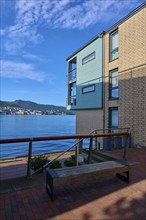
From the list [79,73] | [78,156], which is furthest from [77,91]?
[78,156]

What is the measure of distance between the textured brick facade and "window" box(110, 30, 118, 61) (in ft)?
2.36

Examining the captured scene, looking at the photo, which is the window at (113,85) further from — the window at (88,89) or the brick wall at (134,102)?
the window at (88,89)

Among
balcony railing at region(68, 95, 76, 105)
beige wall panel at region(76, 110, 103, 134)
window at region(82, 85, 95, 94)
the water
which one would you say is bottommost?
the water

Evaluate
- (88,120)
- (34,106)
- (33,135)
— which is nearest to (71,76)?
(88,120)

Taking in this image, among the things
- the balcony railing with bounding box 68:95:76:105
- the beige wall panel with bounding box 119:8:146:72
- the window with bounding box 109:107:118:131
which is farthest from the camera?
the balcony railing with bounding box 68:95:76:105

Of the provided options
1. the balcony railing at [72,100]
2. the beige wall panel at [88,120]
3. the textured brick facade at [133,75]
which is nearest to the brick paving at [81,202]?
the textured brick facade at [133,75]

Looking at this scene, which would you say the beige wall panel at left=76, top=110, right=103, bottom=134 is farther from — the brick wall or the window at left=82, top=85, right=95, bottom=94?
the brick wall

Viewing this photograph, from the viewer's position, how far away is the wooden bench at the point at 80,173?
10.4 feet

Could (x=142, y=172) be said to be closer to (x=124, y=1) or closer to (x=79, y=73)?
(x=124, y=1)

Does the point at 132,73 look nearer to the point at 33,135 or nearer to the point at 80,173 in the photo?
the point at 80,173

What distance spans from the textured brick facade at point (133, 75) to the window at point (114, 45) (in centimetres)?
72

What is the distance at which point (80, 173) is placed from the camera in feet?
11.2

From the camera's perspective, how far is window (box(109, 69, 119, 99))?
11380 mm

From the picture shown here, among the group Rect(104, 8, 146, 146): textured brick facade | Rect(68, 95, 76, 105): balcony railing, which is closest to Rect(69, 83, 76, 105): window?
Rect(68, 95, 76, 105): balcony railing
